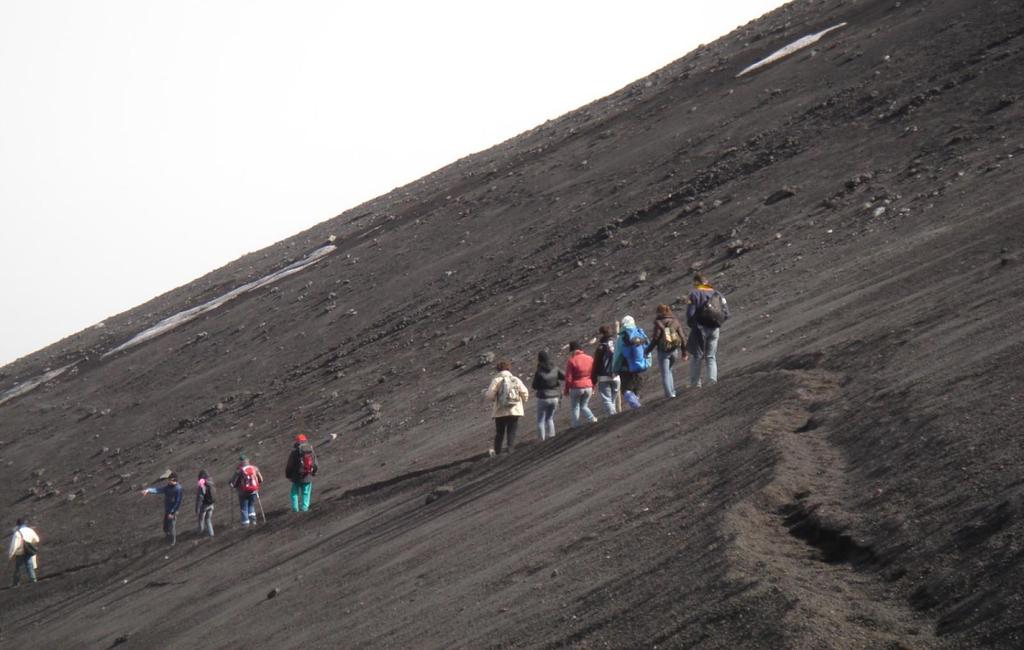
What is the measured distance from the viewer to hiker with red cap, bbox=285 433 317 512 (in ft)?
73.2

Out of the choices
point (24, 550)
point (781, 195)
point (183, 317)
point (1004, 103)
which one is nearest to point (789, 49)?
point (781, 195)

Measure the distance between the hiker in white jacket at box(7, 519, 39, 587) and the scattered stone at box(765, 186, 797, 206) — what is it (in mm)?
20232

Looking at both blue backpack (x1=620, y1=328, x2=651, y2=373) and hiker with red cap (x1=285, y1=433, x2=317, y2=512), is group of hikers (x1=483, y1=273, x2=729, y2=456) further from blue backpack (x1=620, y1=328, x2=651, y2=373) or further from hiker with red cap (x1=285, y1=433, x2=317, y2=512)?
hiker with red cap (x1=285, y1=433, x2=317, y2=512)

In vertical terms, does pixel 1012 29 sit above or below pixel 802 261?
above

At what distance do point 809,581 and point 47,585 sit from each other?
21.5 meters

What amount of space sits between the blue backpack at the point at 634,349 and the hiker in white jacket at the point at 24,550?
635 inches

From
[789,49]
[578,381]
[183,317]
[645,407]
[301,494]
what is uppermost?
[789,49]

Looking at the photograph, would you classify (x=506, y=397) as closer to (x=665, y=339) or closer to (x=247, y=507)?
(x=665, y=339)

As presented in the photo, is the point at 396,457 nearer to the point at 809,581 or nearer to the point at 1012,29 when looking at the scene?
the point at 809,581

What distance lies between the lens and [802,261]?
1047 inches

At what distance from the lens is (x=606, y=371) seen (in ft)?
59.0

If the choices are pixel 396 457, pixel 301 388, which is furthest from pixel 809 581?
pixel 301 388

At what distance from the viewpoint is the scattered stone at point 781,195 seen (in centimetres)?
3225

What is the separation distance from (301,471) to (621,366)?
757 centimetres
